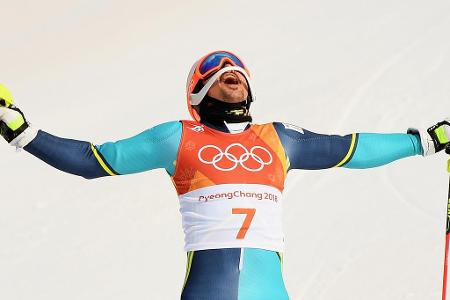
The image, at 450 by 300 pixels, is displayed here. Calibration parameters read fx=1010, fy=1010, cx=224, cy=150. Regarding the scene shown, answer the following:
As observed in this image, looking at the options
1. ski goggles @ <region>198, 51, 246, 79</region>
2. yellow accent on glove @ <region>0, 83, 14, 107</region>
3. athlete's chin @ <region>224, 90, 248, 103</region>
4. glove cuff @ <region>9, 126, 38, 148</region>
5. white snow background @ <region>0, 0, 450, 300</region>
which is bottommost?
white snow background @ <region>0, 0, 450, 300</region>

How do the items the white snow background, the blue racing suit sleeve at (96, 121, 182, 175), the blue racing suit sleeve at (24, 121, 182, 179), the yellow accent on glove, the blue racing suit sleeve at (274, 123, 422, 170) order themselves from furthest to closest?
the white snow background
the blue racing suit sleeve at (274, 123, 422, 170)
the blue racing suit sleeve at (96, 121, 182, 175)
the blue racing suit sleeve at (24, 121, 182, 179)
the yellow accent on glove

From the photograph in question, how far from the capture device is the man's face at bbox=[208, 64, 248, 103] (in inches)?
188

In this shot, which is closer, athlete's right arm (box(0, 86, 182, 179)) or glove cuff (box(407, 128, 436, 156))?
athlete's right arm (box(0, 86, 182, 179))

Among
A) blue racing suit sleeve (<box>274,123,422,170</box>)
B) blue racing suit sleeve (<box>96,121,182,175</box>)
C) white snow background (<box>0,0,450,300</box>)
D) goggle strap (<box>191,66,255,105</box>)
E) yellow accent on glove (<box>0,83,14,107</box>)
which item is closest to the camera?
yellow accent on glove (<box>0,83,14,107</box>)

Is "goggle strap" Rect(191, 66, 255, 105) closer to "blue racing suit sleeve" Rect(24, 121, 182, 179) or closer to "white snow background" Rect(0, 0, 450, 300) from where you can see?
"blue racing suit sleeve" Rect(24, 121, 182, 179)

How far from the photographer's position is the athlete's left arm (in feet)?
15.5

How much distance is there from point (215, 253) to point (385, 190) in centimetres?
423

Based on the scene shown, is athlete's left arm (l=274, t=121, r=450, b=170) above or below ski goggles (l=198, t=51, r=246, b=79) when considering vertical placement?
below

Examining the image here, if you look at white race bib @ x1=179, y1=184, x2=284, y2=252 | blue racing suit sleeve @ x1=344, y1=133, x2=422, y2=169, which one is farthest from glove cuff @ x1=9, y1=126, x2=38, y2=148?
blue racing suit sleeve @ x1=344, y1=133, x2=422, y2=169

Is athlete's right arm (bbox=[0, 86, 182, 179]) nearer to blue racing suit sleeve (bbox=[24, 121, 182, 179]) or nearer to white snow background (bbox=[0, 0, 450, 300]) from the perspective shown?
blue racing suit sleeve (bbox=[24, 121, 182, 179])

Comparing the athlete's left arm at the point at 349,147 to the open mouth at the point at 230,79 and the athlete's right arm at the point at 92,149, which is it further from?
the athlete's right arm at the point at 92,149

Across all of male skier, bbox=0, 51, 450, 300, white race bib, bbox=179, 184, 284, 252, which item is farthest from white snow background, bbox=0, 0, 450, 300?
white race bib, bbox=179, 184, 284, 252

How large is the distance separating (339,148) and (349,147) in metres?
0.06

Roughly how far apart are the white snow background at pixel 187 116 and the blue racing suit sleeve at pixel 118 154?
2867 mm
